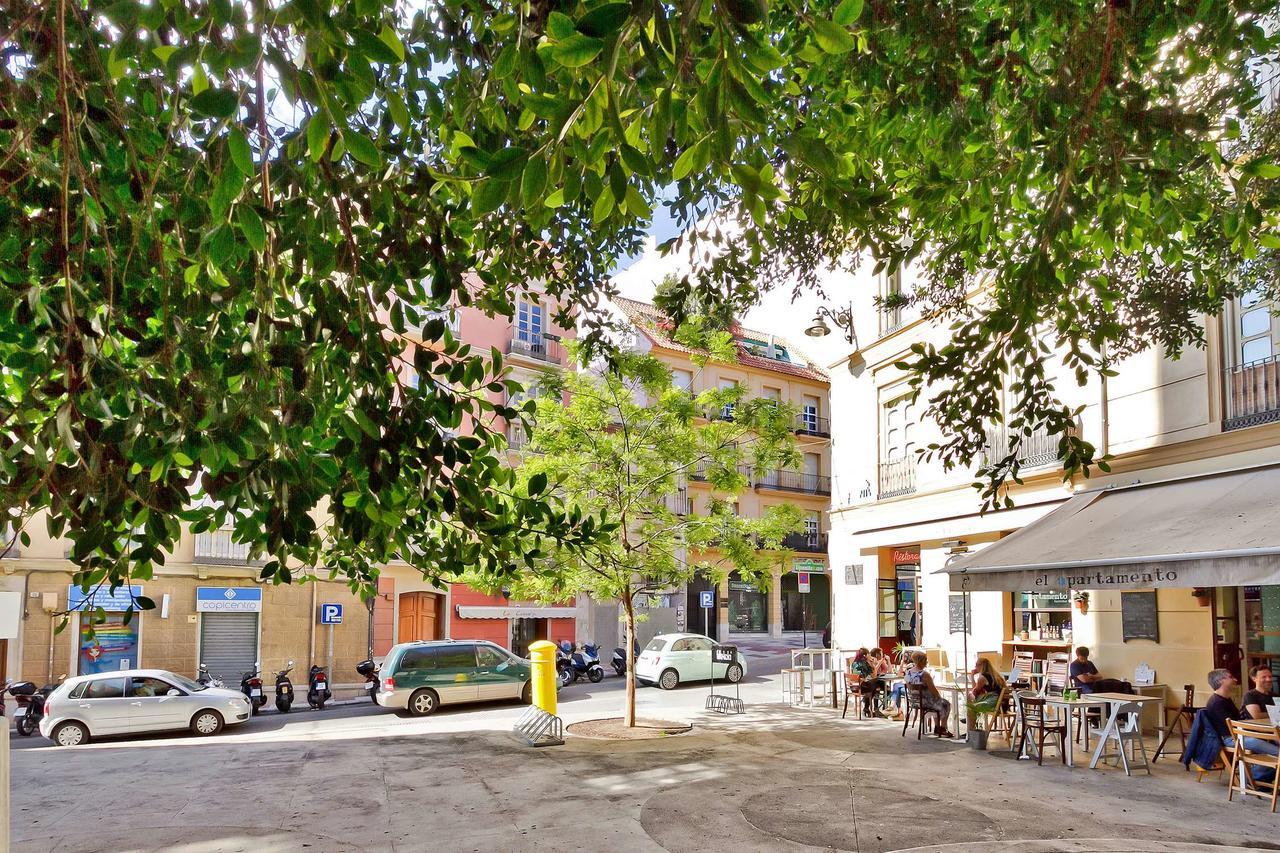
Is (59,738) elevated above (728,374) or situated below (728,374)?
below

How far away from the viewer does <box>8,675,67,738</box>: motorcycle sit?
17.7 m

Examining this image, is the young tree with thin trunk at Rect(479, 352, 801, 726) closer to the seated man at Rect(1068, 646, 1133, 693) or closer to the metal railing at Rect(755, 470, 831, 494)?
the seated man at Rect(1068, 646, 1133, 693)

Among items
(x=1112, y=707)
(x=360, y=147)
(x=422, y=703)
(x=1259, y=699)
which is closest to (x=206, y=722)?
(x=422, y=703)

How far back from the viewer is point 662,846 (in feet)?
26.3

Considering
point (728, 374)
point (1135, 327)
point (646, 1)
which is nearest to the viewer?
point (646, 1)

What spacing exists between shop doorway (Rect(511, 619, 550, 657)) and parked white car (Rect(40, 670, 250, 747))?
590 inches

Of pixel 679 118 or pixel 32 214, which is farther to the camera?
pixel 32 214

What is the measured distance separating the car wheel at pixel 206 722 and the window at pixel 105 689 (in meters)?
1.25

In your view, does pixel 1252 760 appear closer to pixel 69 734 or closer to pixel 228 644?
pixel 69 734

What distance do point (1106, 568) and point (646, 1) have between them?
9.84m

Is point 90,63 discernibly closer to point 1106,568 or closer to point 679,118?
point 679,118

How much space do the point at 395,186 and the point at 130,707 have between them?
1421 cm

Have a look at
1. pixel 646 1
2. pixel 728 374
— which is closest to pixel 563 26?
pixel 646 1

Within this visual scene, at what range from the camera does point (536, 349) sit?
34.1m
